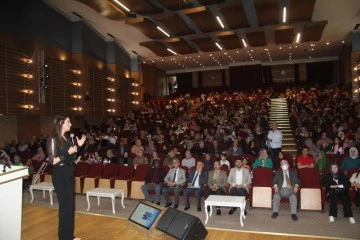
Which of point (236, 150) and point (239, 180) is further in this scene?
point (236, 150)

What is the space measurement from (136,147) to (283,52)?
1518 centimetres

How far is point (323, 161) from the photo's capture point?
745cm

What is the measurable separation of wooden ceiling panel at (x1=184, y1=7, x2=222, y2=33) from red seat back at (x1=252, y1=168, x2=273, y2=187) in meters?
6.80

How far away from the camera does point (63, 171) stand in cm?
334

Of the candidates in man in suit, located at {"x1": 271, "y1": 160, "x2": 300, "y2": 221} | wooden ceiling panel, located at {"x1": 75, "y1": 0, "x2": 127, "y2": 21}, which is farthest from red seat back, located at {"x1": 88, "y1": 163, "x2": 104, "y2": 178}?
wooden ceiling panel, located at {"x1": 75, "y1": 0, "x2": 127, "y2": 21}

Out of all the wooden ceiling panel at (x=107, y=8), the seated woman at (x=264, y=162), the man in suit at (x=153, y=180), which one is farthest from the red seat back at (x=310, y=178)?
the wooden ceiling panel at (x=107, y=8)

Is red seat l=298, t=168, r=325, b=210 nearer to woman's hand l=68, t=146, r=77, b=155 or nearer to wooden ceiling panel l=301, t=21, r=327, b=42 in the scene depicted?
woman's hand l=68, t=146, r=77, b=155

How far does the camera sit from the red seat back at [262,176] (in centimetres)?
664

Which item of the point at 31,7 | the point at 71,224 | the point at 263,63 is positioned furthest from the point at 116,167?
the point at 263,63

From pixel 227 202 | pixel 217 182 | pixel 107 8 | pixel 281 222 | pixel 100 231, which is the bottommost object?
pixel 281 222

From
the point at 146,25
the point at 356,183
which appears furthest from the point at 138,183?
the point at 146,25

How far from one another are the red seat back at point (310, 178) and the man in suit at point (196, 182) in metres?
1.97

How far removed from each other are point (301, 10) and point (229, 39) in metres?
4.15

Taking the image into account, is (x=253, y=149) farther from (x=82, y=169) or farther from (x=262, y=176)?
(x=82, y=169)
